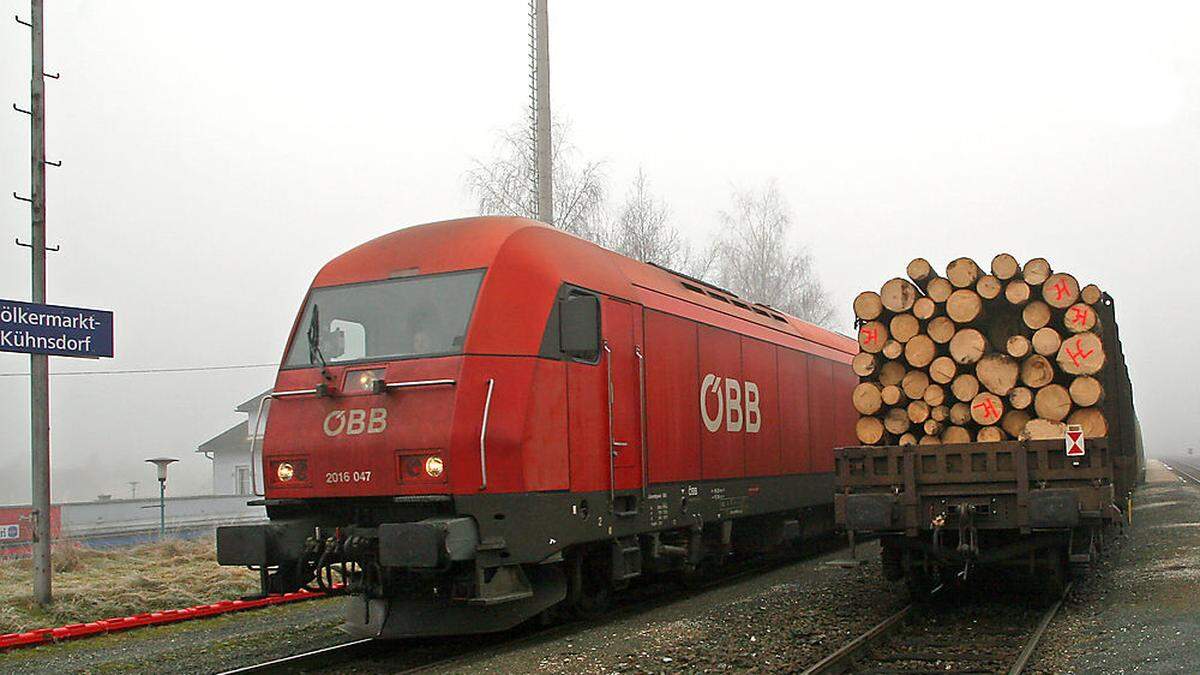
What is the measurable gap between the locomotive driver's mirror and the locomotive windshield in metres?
0.74

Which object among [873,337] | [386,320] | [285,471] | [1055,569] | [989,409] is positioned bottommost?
[1055,569]

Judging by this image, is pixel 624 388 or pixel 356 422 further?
pixel 624 388

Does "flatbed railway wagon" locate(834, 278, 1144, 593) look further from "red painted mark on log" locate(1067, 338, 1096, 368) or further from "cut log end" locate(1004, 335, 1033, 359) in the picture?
"cut log end" locate(1004, 335, 1033, 359)

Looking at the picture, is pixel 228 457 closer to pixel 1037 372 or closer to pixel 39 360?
pixel 39 360

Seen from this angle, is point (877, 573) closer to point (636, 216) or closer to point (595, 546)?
point (595, 546)

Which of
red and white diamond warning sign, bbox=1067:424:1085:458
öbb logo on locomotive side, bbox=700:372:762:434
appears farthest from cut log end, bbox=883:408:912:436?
öbb logo on locomotive side, bbox=700:372:762:434

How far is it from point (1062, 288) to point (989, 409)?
118 centimetres

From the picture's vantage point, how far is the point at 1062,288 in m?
9.23

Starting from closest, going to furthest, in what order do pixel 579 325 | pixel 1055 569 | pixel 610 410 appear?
pixel 579 325, pixel 610 410, pixel 1055 569

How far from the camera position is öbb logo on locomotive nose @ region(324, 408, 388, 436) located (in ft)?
26.2

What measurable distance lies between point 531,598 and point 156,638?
11.0ft

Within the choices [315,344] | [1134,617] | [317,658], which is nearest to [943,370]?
[1134,617]

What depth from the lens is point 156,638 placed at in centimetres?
Answer: 933

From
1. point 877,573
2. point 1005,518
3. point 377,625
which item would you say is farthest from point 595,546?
point 877,573
